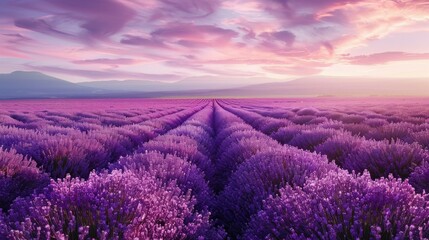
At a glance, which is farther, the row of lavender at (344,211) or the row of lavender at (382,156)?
the row of lavender at (382,156)

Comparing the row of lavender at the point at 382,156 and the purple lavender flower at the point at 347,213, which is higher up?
the purple lavender flower at the point at 347,213

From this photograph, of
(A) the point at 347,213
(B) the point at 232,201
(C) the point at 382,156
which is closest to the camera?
(A) the point at 347,213

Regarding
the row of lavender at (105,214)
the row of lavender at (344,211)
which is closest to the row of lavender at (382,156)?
the row of lavender at (344,211)

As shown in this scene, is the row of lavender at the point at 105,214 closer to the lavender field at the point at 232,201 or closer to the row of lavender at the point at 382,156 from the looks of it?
the lavender field at the point at 232,201

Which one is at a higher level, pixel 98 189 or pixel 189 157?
pixel 98 189

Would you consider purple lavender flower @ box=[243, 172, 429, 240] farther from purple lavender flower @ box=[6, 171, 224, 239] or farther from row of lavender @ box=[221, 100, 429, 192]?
row of lavender @ box=[221, 100, 429, 192]

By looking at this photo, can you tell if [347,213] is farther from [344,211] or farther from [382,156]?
[382,156]

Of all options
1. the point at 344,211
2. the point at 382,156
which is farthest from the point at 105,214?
the point at 382,156

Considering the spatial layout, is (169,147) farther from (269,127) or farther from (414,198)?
(269,127)

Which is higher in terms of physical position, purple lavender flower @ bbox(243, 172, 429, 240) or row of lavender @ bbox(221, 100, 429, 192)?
purple lavender flower @ bbox(243, 172, 429, 240)

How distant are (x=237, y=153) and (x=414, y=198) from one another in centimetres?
420

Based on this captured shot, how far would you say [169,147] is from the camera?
257 inches

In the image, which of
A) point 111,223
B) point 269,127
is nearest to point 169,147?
point 111,223

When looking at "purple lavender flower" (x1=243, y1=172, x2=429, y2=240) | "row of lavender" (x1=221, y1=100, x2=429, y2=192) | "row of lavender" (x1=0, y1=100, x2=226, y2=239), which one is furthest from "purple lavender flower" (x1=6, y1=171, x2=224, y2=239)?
"row of lavender" (x1=221, y1=100, x2=429, y2=192)
